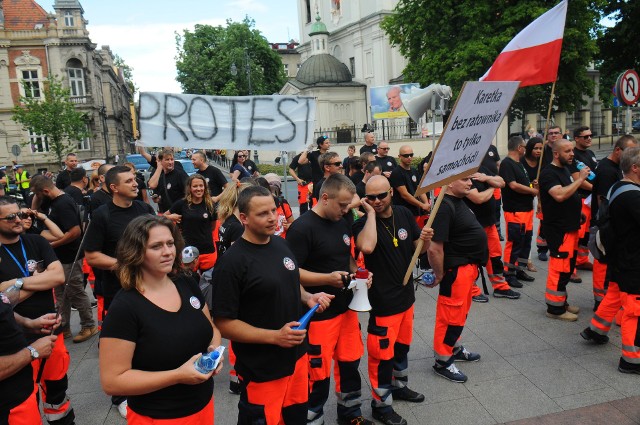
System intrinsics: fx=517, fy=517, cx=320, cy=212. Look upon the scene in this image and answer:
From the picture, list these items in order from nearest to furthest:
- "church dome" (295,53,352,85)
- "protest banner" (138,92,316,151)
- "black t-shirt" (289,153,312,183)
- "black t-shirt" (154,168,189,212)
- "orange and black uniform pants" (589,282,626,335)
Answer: "orange and black uniform pants" (589,282,626,335), "protest banner" (138,92,316,151), "black t-shirt" (154,168,189,212), "black t-shirt" (289,153,312,183), "church dome" (295,53,352,85)

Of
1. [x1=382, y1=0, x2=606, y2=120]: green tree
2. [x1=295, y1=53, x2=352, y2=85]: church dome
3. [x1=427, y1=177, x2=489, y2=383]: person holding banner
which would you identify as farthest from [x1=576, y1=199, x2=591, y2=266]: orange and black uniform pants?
[x1=295, y1=53, x2=352, y2=85]: church dome

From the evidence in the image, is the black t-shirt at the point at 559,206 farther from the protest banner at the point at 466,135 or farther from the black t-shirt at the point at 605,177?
the protest banner at the point at 466,135

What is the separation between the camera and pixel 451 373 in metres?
4.91

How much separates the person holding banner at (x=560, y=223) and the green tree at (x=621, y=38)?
84.5ft

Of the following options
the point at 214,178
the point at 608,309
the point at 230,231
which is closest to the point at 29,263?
the point at 230,231

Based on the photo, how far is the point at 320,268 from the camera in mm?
3904

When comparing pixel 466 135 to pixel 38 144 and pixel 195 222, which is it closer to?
pixel 195 222

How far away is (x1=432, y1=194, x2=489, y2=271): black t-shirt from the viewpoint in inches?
189

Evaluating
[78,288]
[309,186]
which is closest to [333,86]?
[309,186]

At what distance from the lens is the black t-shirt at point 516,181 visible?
24.0 ft

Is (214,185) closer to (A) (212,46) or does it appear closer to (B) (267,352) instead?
(B) (267,352)

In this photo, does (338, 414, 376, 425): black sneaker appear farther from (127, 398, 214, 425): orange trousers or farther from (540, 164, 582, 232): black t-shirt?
(540, 164, 582, 232): black t-shirt

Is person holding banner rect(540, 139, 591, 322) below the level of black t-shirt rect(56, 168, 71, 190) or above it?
below

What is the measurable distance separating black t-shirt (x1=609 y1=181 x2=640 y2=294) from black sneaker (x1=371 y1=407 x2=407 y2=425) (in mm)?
2463
